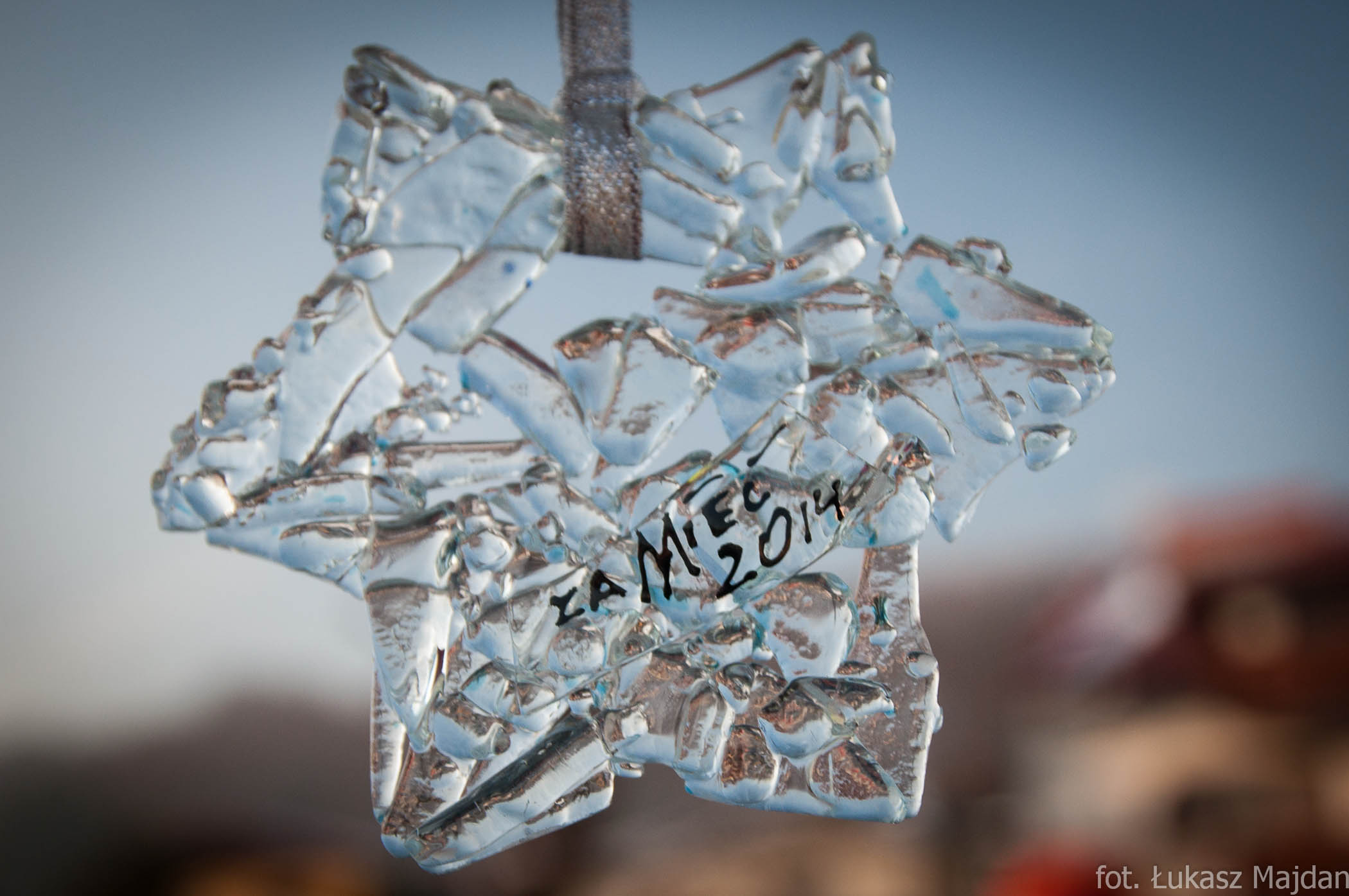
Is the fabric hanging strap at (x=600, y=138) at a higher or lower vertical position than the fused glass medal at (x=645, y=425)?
higher

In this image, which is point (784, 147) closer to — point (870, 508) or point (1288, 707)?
point (870, 508)

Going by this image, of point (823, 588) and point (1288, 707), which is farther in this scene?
point (1288, 707)

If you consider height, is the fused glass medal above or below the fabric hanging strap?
below

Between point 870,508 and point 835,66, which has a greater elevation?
point 835,66

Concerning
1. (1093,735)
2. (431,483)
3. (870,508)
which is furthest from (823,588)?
(1093,735)
